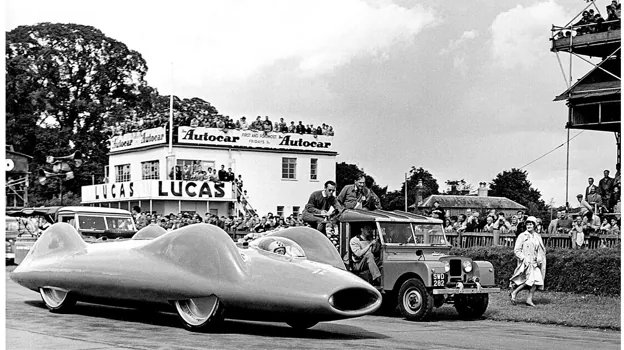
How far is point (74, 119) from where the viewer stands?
103 feet

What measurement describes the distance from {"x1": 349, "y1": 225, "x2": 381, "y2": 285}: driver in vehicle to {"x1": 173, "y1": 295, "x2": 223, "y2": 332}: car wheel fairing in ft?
14.2

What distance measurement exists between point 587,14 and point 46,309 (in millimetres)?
18470

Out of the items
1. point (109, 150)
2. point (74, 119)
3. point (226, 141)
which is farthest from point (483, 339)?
point (109, 150)

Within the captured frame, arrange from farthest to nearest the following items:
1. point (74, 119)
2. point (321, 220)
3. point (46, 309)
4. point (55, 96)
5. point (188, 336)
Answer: point (74, 119), point (55, 96), point (321, 220), point (46, 309), point (188, 336)

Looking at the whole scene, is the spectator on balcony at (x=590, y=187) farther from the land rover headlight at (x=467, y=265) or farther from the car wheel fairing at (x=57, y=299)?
the car wheel fairing at (x=57, y=299)

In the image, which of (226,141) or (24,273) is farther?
(226,141)

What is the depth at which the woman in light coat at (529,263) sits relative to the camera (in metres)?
16.5

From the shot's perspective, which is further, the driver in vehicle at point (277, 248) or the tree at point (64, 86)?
the tree at point (64, 86)

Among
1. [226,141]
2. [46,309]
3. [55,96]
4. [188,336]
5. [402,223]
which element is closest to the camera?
[188,336]

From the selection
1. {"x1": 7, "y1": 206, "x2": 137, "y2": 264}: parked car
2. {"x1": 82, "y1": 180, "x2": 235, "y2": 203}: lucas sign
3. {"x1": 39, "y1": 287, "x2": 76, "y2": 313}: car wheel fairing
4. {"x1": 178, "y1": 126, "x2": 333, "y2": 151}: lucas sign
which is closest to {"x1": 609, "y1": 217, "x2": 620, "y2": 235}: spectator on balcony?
{"x1": 39, "y1": 287, "x2": 76, "y2": 313}: car wheel fairing

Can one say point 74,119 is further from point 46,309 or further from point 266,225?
point 46,309

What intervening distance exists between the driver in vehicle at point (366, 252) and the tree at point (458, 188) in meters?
30.9

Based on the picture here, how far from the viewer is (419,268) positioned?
14.8m

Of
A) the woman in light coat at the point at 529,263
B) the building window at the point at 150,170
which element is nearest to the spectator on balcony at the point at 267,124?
the building window at the point at 150,170
